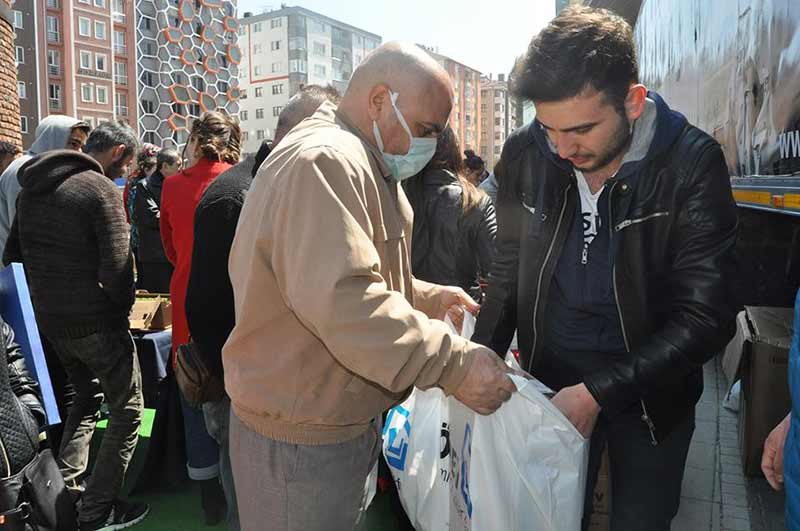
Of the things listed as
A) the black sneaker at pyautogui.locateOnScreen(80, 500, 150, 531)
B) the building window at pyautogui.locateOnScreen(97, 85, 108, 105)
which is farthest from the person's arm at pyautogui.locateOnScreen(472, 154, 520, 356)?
the building window at pyautogui.locateOnScreen(97, 85, 108, 105)

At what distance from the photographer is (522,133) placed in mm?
2055

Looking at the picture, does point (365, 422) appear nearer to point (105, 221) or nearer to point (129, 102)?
point (105, 221)

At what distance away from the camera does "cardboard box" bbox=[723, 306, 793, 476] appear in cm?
357

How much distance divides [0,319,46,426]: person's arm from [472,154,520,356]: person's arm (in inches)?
58.7

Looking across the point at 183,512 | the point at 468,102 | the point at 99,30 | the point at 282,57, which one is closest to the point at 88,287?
the point at 183,512

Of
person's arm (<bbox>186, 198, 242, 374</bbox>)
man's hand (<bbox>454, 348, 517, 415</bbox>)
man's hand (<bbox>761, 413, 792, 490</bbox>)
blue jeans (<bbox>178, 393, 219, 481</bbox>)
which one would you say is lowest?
blue jeans (<bbox>178, 393, 219, 481</bbox>)

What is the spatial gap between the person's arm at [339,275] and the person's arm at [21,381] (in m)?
1.19

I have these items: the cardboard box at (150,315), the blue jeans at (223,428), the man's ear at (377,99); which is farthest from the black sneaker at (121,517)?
the man's ear at (377,99)

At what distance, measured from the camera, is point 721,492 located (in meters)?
3.73

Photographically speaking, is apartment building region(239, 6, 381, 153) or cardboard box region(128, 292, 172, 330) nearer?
cardboard box region(128, 292, 172, 330)

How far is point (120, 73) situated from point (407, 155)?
69734 mm

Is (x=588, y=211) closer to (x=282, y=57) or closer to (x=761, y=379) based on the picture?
(x=761, y=379)

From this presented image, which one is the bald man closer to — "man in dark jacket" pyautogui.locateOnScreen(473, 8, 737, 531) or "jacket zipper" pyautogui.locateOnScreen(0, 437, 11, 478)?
"man in dark jacket" pyautogui.locateOnScreen(473, 8, 737, 531)

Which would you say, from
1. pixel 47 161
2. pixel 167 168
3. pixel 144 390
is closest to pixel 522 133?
pixel 47 161
